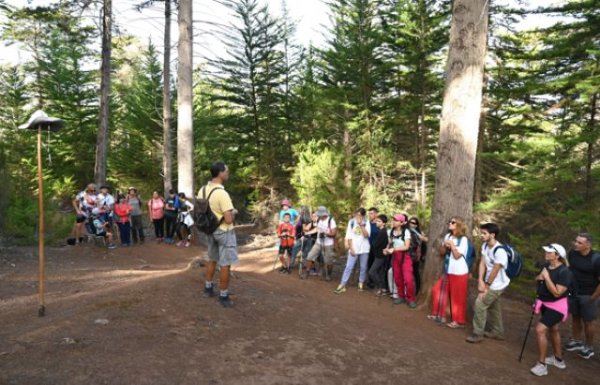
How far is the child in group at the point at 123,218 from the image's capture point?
476 inches

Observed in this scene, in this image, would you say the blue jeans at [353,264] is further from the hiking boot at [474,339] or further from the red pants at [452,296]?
the hiking boot at [474,339]

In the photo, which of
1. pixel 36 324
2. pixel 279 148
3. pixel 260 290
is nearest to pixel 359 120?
pixel 279 148

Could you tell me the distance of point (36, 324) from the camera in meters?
4.77

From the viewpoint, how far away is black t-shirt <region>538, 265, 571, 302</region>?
216 inches

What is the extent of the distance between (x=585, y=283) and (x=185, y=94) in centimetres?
1251

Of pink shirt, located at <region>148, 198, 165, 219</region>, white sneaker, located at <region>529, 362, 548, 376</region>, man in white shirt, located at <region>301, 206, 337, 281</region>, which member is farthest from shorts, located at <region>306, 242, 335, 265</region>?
pink shirt, located at <region>148, 198, 165, 219</region>

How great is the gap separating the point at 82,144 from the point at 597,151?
89.1 feet

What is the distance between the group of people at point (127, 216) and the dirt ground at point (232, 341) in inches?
144

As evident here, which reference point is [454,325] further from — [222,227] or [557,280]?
[222,227]

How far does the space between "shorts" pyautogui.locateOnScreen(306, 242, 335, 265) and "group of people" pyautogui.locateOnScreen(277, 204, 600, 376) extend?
0.03 m

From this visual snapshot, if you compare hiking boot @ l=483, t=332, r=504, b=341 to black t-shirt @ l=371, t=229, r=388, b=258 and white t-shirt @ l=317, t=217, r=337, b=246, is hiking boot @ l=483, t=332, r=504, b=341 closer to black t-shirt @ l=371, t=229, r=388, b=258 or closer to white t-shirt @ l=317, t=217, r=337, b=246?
black t-shirt @ l=371, t=229, r=388, b=258

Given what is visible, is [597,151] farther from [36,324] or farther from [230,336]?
[36,324]

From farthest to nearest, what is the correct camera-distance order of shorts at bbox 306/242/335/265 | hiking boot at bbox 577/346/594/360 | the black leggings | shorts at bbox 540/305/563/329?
the black leggings → shorts at bbox 306/242/335/265 → hiking boot at bbox 577/346/594/360 → shorts at bbox 540/305/563/329

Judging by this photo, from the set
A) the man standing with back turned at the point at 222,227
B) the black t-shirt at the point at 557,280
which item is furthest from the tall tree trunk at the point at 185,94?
the black t-shirt at the point at 557,280
